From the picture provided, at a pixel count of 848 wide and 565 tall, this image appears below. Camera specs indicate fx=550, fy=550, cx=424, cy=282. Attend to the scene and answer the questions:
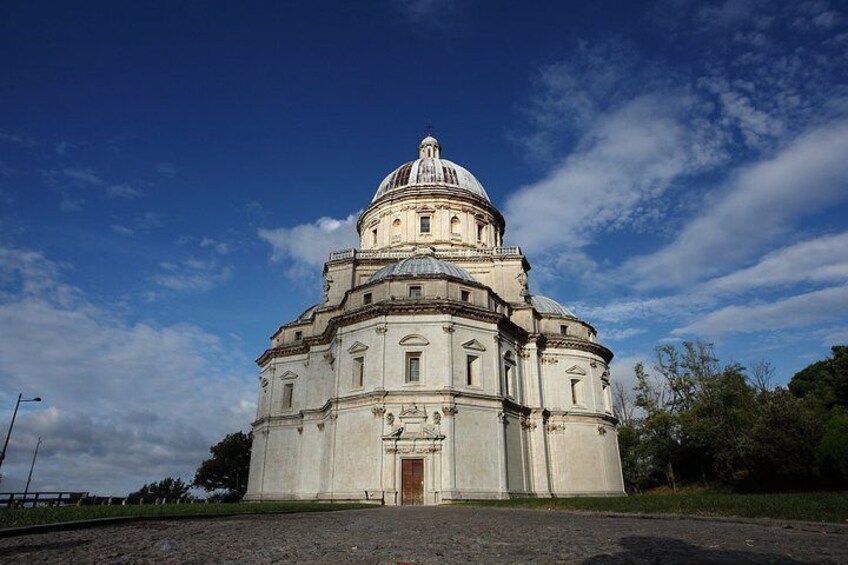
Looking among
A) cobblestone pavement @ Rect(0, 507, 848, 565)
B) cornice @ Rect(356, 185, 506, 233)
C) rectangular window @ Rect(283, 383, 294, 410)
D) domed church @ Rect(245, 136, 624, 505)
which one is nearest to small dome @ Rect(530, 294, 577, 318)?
domed church @ Rect(245, 136, 624, 505)

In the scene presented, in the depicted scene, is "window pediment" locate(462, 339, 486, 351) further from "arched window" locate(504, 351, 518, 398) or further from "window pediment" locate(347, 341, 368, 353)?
"window pediment" locate(347, 341, 368, 353)

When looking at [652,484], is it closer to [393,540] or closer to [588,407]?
[588,407]

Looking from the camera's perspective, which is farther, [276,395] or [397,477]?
[276,395]

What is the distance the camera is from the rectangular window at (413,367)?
2925 centimetres

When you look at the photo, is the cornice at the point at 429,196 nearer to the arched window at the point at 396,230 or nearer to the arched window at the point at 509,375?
the arched window at the point at 396,230

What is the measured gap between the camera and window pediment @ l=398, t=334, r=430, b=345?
29484 mm

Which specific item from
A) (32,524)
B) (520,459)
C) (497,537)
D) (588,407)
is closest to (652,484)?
(588,407)

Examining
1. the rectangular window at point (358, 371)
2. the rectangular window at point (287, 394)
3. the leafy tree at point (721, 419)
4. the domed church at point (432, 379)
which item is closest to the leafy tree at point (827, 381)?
the leafy tree at point (721, 419)

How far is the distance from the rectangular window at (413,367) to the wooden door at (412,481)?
4.18m

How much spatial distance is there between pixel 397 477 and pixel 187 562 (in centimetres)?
2128

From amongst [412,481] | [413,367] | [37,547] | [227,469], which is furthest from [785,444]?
[227,469]

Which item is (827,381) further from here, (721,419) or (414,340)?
(414,340)

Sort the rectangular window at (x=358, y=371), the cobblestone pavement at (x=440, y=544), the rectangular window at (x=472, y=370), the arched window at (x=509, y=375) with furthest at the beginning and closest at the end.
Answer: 1. the arched window at (x=509, y=375)
2. the rectangular window at (x=358, y=371)
3. the rectangular window at (x=472, y=370)
4. the cobblestone pavement at (x=440, y=544)

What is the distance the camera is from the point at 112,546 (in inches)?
324
